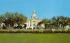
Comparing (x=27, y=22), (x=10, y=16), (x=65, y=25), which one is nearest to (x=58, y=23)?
(x=65, y=25)

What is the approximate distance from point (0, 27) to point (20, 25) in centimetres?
288

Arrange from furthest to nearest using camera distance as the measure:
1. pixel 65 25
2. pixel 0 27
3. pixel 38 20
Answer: pixel 38 20 < pixel 65 25 < pixel 0 27

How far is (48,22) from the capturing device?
29.2 meters

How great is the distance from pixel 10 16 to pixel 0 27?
2.96 metres

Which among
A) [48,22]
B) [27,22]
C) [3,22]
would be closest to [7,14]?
[3,22]

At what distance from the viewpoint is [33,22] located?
32.1 meters

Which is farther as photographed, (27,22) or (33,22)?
(33,22)

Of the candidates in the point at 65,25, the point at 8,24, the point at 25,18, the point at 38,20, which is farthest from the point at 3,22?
the point at 65,25

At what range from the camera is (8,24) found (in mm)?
27984

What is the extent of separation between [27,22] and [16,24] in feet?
5.38

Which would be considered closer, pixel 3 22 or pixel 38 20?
pixel 3 22

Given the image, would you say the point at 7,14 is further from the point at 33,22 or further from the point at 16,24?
the point at 33,22

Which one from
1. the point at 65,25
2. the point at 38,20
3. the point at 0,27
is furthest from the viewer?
the point at 38,20

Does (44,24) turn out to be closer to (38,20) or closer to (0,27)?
(38,20)
